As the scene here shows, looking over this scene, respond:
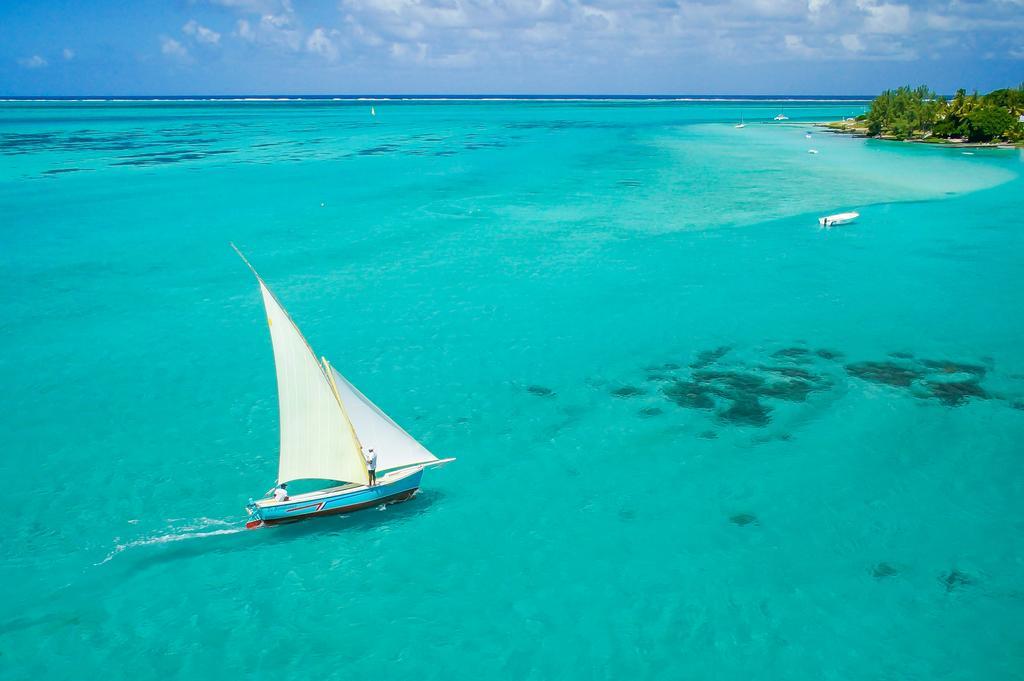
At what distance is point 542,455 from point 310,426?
415 inches

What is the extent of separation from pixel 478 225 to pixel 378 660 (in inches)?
2321

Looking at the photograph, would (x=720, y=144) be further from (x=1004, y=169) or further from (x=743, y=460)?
(x=743, y=460)

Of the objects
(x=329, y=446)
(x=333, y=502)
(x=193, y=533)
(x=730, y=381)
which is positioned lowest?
(x=193, y=533)

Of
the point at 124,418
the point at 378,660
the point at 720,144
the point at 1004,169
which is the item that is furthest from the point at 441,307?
the point at 720,144

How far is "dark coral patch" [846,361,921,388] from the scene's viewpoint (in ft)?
122

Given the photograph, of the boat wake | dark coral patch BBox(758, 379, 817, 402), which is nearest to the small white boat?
dark coral patch BBox(758, 379, 817, 402)

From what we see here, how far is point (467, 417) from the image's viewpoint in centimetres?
3441

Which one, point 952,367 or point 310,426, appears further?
point 952,367

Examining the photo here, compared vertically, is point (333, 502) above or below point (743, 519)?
above

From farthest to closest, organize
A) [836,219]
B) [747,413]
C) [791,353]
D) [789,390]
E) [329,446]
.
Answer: [836,219]
[791,353]
[789,390]
[747,413]
[329,446]

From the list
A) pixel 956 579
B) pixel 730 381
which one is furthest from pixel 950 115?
pixel 956 579

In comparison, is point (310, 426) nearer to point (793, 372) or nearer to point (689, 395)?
point (689, 395)

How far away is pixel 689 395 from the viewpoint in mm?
36188

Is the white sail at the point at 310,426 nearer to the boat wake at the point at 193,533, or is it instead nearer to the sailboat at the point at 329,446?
the sailboat at the point at 329,446
